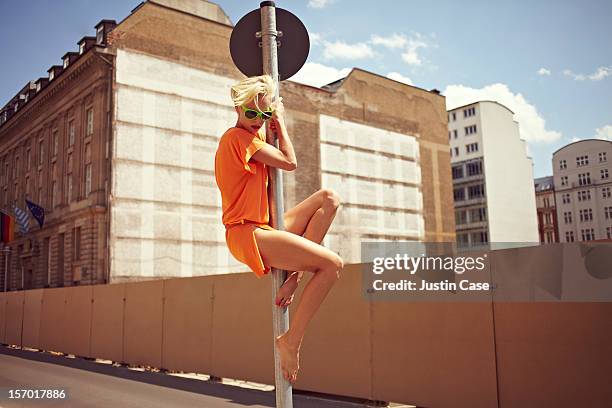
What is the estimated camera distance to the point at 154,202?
3438 centimetres

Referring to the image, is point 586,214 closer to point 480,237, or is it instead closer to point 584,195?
point 584,195

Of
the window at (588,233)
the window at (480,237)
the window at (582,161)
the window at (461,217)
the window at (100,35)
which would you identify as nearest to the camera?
the window at (100,35)

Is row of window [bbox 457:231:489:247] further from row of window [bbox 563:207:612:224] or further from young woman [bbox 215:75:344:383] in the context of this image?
young woman [bbox 215:75:344:383]

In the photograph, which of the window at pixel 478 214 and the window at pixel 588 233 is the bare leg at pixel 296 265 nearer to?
the window at pixel 478 214

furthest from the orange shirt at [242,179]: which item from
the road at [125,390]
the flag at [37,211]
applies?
the flag at [37,211]

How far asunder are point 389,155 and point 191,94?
57.4 feet

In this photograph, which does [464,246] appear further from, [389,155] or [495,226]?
[389,155]

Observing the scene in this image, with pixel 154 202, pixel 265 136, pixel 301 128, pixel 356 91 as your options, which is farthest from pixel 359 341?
pixel 356 91

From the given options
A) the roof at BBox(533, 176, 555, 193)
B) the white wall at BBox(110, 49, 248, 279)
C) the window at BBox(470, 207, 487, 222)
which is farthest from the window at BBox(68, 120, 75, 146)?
the roof at BBox(533, 176, 555, 193)

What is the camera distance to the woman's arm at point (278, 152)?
9.98ft

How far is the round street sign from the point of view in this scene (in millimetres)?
3480

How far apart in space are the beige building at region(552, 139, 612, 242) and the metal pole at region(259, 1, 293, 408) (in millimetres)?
81981

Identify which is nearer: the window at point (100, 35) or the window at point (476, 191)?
the window at point (100, 35)

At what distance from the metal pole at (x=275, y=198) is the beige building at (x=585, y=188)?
82.0m
